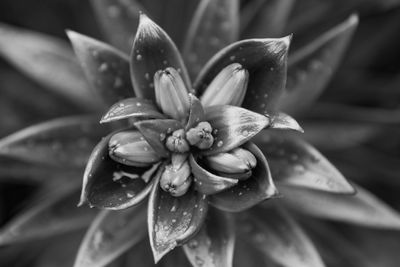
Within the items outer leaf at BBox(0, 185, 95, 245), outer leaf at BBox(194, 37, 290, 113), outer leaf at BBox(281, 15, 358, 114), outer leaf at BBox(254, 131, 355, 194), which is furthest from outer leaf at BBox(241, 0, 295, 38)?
outer leaf at BBox(0, 185, 95, 245)

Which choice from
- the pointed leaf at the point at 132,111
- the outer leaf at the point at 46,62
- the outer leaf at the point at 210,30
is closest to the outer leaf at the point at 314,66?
the outer leaf at the point at 210,30

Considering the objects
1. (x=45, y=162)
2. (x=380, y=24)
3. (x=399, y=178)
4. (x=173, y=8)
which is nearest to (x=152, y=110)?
(x=45, y=162)

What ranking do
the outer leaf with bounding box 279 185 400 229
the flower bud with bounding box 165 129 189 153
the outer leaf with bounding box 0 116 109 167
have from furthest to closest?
1. the outer leaf with bounding box 279 185 400 229
2. the outer leaf with bounding box 0 116 109 167
3. the flower bud with bounding box 165 129 189 153

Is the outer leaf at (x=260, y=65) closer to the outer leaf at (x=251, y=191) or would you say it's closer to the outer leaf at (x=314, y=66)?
the outer leaf at (x=251, y=191)

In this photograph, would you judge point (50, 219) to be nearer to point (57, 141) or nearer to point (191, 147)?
point (57, 141)

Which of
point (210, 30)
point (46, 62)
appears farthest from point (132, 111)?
point (46, 62)

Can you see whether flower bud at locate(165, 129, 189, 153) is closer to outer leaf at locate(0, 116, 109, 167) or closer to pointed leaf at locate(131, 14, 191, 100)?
pointed leaf at locate(131, 14, 191, 100)

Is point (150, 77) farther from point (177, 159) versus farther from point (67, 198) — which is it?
point (67, 198)
